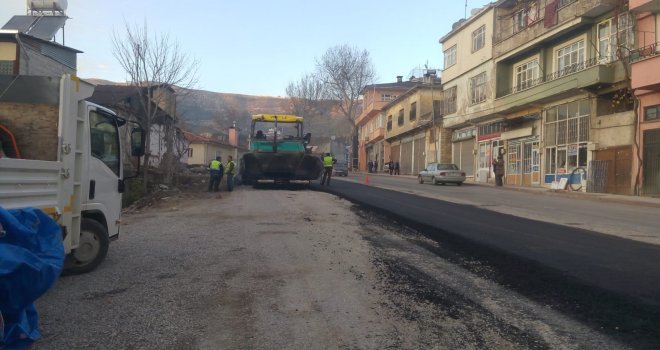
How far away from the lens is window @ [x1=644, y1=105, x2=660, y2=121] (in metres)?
20.2

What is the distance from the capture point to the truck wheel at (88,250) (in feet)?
20.6

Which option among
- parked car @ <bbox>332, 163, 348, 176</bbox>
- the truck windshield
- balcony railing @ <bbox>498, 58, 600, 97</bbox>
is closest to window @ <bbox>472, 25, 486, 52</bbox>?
balcony railing @ <bbox>498, 58, 600, 97</bbox>

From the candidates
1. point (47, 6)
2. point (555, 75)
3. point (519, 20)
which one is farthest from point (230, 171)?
point (519, 20)

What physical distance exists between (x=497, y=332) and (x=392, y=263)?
2743 mm

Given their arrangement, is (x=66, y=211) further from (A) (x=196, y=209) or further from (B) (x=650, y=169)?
(B) (x=650, y=169)

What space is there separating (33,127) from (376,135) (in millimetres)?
60944

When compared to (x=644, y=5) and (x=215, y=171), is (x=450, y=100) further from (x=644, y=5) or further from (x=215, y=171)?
(x=215, y=171)

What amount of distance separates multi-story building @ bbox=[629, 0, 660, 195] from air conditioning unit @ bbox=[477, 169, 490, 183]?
12859mm

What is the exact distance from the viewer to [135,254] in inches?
299

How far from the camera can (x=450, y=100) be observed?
3956 cm

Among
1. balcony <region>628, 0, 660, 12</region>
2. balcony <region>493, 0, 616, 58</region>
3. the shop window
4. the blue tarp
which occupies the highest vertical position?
the shop window

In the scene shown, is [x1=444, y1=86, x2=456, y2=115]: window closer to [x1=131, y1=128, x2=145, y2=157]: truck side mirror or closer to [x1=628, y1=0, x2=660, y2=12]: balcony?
[x1=628, y1=0, x2=660, y2=12]: balcony

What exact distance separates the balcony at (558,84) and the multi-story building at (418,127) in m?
10.9

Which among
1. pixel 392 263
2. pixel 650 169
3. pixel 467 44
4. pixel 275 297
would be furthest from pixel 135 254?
pixel 467 44
